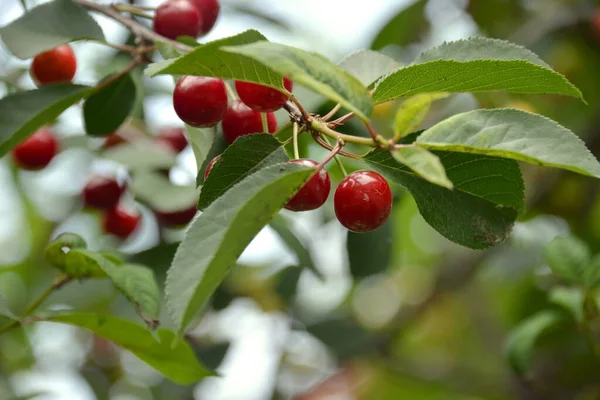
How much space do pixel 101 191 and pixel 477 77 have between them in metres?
1.19

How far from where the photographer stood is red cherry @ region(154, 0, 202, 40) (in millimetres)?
1329

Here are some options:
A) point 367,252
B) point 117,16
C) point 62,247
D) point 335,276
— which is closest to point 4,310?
point 62,247

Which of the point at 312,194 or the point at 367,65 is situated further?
the point at 367,65

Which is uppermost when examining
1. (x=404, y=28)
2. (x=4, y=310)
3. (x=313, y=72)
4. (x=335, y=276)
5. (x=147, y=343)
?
(x=313, y=72)

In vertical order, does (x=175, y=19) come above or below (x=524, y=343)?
above

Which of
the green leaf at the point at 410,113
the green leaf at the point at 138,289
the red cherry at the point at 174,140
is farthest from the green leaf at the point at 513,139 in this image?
the red cherry at the point at 174,140

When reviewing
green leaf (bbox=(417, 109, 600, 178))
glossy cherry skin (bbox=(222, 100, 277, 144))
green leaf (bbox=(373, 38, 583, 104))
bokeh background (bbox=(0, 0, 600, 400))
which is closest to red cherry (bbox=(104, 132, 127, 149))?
bokeh background (bbox=(0, 0, 600, 400))

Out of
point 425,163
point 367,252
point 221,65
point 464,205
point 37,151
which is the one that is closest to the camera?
point 425,163

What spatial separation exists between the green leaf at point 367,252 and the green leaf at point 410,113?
928 millimetres

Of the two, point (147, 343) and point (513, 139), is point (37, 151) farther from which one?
point (513, 139)

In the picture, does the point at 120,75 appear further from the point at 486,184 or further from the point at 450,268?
the point at 450,268

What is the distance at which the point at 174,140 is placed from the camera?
1836mm

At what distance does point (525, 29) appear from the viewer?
110 inches

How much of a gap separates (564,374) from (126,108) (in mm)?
1846
